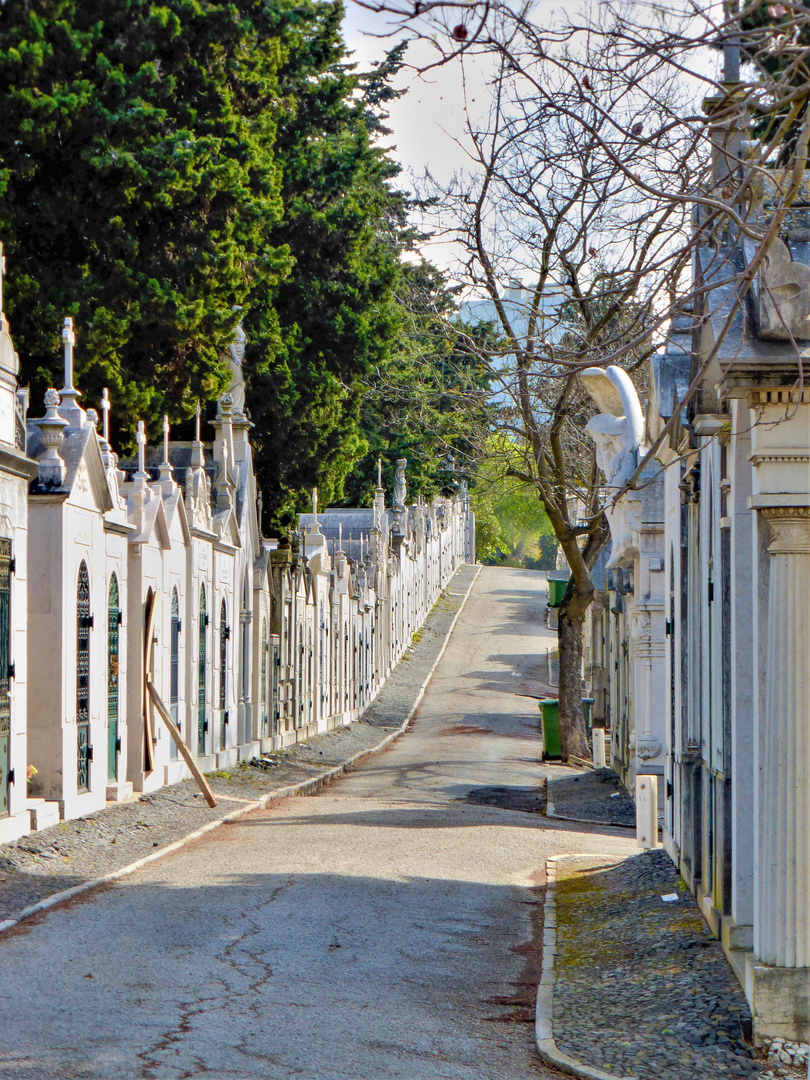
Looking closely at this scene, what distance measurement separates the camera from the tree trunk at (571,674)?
87.2ft

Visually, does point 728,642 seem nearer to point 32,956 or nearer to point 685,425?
point 685,425

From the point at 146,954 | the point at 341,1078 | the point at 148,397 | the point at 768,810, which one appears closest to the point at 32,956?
the point at 146,954

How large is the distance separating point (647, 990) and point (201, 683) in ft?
41.5

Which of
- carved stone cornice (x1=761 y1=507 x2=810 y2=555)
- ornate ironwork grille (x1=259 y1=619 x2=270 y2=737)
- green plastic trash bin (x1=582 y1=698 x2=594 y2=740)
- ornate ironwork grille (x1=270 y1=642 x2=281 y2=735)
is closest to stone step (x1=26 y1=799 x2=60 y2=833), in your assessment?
carved stone cornice (x1=761 y1=507 x2=810 y2=555)

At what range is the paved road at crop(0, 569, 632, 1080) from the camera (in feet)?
21.5

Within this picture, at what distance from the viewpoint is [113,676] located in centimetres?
1557

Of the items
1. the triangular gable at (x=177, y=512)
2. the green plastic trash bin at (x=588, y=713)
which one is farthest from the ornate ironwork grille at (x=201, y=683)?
the green plastic trash bin at (x=588, y=713)

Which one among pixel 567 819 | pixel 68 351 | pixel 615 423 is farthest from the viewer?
pixel 567 819

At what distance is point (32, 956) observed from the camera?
8430mm

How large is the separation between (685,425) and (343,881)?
189 inches

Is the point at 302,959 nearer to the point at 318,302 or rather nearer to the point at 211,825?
the point at 211,825

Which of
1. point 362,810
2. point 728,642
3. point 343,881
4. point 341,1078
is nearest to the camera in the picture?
point 341,1078

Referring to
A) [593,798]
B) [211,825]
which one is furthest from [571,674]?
[211,825]

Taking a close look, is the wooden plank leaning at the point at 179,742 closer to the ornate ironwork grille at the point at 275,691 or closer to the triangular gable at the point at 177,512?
the triangular gable at the point at 177,512
